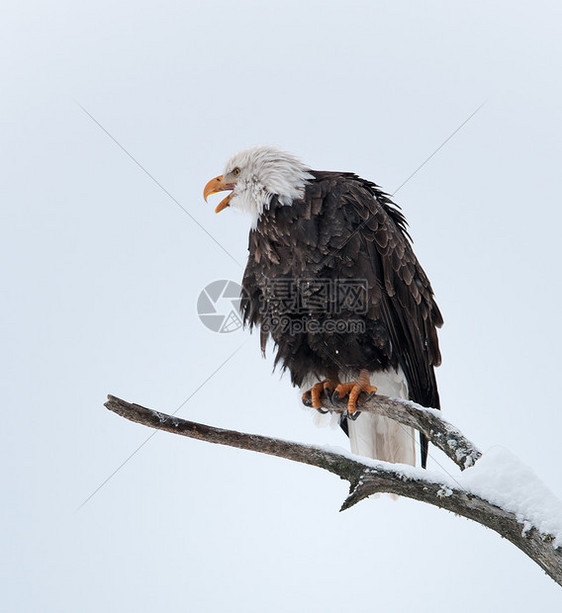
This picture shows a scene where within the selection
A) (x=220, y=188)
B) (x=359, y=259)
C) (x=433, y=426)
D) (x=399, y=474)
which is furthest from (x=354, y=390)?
(x=220, y=188)

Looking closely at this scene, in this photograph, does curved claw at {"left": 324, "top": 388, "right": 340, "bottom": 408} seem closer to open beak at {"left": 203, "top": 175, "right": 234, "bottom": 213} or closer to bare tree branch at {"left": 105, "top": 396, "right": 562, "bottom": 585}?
bare tree branch at {"left": 105, "top": 396, "right": 562, "bottom": 585}

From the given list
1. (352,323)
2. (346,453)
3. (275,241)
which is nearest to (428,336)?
(352,323)

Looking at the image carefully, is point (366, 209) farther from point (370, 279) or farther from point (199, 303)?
point (199, 303)

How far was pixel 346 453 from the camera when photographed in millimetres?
3109

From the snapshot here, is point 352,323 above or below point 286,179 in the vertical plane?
below

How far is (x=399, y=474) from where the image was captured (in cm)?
293

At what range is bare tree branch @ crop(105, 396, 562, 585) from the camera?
2.62 metres

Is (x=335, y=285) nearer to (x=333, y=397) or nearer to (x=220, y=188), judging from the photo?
(x=333, y=397)

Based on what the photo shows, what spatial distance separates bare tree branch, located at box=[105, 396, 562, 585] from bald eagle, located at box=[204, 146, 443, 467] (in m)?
0.76

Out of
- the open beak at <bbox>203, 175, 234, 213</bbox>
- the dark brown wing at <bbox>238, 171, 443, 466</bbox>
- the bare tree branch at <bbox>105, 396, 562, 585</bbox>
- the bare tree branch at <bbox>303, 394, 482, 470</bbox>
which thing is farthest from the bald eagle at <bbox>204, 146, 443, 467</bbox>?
the bare tree branch at <bbox>105, 396, 562, 585</bbox>

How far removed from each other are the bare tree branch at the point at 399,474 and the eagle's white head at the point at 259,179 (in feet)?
5.30

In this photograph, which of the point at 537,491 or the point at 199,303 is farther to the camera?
the point at 199,303

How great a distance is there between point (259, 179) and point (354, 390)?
1518 millimetres

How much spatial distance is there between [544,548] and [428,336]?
1.98 metres
